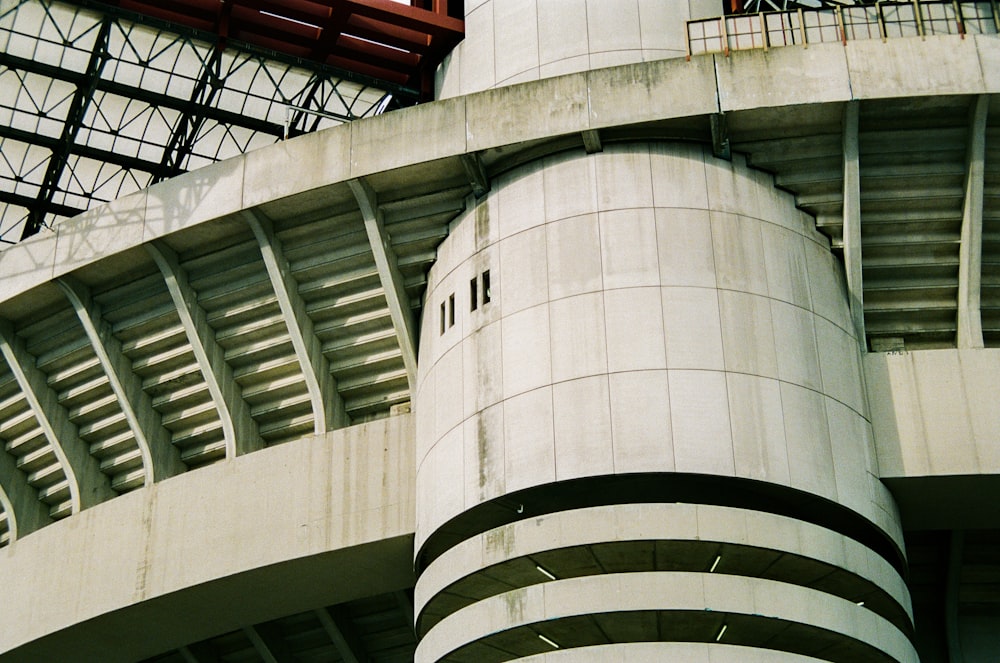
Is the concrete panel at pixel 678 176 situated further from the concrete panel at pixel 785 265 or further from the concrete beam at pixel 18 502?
the concrete beam at pixel 18 502

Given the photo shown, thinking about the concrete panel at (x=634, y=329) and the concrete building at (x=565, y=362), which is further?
the concrete panel at (x=634, y=329)

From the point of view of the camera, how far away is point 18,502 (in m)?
41.6

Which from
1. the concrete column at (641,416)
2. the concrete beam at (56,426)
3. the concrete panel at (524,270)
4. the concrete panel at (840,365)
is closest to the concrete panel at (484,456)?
the concrete column at (641,416)

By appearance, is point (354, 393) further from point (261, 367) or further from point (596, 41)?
point (596, 41)

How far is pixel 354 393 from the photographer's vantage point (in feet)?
122

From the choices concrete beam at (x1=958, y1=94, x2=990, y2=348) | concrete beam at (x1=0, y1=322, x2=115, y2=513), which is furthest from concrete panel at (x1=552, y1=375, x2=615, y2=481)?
concrete beam at (x1=0, y1=322, x2=115, y2=513)

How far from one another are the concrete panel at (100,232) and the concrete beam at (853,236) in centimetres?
1722

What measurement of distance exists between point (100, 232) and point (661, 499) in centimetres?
1638

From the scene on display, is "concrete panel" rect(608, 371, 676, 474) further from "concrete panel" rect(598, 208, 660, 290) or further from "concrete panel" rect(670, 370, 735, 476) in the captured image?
"concrete panel" rect(598, 208, 660, 290)

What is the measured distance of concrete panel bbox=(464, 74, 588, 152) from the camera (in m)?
32.4

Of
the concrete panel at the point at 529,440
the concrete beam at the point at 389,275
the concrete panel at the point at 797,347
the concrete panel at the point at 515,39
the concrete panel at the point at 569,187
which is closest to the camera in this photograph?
the concrete panel at the point at 529,440

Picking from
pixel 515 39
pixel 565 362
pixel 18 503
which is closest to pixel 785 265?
pixel 565 362

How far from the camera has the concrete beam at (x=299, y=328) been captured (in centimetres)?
3525

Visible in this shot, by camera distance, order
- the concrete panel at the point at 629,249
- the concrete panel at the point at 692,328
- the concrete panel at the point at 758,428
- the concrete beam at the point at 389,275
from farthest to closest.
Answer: the concrete beam at the point at 389,275
the concrete panel at the point at 629,249
the concrete panel at the point at 692,328
the concrete panel at the point at 758,428
